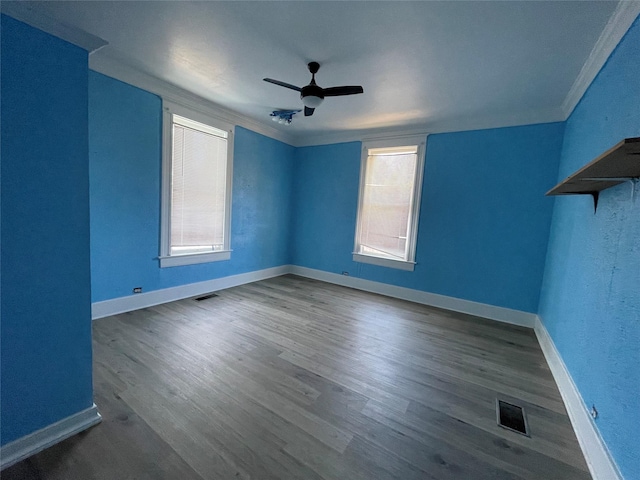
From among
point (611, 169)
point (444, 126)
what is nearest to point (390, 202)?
point (444, 126)

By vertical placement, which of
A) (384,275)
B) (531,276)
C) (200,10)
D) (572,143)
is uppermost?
(200,10)

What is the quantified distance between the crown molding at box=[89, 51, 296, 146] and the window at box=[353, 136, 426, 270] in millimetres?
2031

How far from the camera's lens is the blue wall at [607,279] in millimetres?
1212

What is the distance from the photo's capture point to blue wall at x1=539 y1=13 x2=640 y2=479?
1.21m

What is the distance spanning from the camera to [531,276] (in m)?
3.30

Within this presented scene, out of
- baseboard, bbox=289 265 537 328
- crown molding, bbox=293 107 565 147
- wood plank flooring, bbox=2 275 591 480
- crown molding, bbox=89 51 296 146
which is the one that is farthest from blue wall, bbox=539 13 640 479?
crown molding, bbox=89 51 296 146

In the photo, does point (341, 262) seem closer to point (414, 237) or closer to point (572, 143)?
point (414, 237)

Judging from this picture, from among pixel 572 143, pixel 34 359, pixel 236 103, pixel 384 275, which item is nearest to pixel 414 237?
pixel 384 275

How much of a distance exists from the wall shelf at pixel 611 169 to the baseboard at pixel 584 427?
141 cm

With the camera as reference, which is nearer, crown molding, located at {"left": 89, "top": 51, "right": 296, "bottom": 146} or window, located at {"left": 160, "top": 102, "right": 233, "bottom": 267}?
crown molding, located at {"left": 89, "top": 51, "right": 296, "bottom": 146}

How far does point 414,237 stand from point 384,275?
2.73 ft

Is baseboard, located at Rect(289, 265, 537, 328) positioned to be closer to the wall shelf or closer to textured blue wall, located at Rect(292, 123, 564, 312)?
textured blue wall, located at Rect(292, 123, 564, 312)

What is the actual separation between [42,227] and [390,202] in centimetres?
407

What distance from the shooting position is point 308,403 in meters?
1.77
